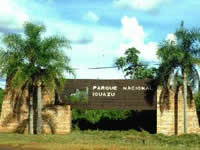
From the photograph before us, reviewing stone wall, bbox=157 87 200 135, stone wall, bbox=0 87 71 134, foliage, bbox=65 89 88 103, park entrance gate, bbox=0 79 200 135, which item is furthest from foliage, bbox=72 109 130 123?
stone wall, bbox=157 87 200 135

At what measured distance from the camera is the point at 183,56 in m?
29.2

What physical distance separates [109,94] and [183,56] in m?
6.76

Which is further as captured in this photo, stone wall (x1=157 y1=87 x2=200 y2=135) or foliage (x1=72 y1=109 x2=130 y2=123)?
foliage (x1=72 y1=109 x2=130 y2=123)

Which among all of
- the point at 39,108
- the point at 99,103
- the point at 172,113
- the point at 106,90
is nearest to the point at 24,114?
the point at 39,108

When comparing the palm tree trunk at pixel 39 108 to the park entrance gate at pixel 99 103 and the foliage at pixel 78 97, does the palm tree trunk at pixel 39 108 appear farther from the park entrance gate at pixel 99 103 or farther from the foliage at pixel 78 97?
the foliage at pixel 78 97

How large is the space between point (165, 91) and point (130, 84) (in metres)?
2.82

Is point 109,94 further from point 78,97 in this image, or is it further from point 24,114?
point 24,114

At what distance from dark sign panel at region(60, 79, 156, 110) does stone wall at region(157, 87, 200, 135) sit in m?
0.88

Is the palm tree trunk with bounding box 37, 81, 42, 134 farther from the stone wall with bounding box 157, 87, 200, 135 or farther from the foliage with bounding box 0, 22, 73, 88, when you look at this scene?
the stone wall with bounding box 157, 87, 200, 135

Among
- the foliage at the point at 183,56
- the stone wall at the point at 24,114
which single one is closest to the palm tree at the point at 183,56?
the foliage at the point at 183,56

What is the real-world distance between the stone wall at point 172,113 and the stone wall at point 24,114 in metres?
7.02

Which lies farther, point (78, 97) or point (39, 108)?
point (78, 97)

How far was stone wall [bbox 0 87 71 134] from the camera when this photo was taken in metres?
31.7

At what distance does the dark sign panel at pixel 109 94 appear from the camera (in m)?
32.0
